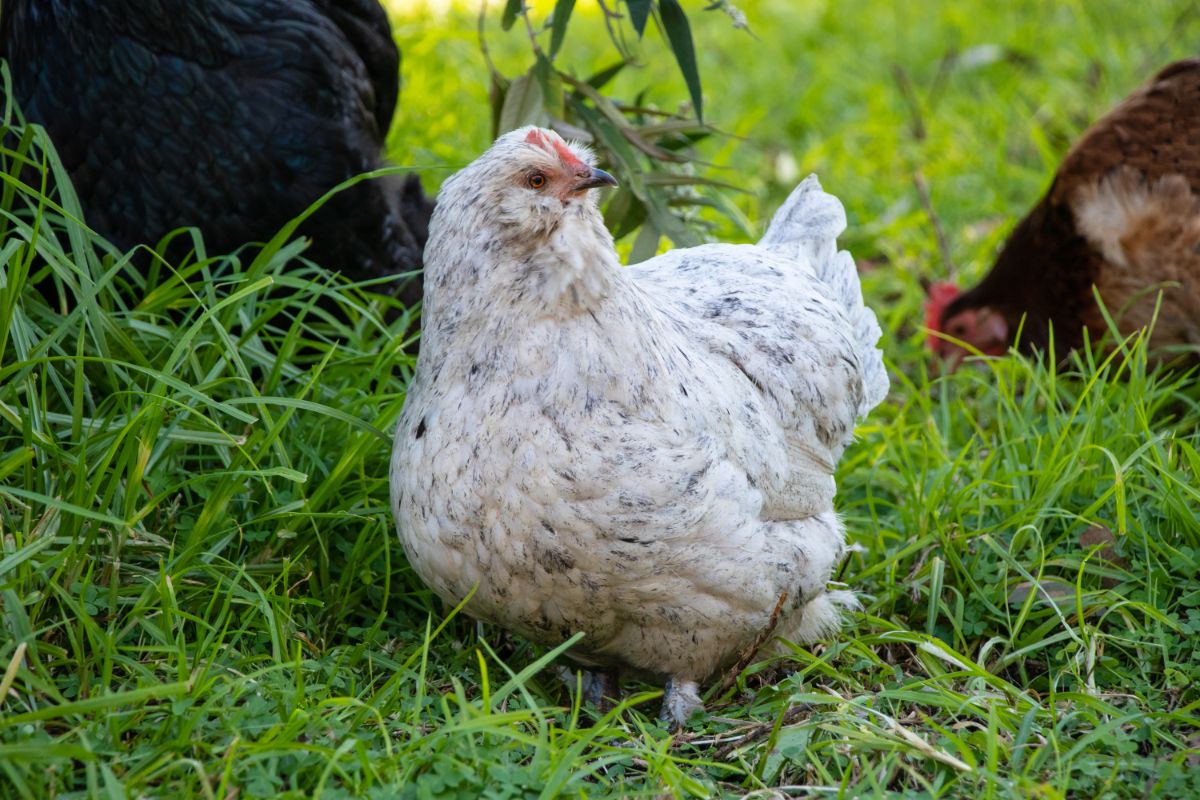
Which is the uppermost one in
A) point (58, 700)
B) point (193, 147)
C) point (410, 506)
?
point (193, 147)

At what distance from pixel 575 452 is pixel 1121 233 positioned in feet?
9.48

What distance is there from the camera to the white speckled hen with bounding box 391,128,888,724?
89.8 inches

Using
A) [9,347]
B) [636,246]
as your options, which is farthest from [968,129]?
[9,347]

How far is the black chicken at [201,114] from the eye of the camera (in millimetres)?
3301

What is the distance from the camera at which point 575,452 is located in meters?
2.27

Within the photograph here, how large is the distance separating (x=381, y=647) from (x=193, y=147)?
1.57 metres

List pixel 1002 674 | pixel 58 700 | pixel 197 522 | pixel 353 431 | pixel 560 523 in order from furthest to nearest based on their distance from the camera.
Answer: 1. pixel 353 431
2. pixel 1002 674
3. pixel 197 522
4. pixel 560 523
5. pixel 58 700

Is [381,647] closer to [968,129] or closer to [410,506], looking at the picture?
[410,506]

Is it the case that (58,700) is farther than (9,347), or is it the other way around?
(9,347)

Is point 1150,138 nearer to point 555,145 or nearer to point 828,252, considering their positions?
point 828,252

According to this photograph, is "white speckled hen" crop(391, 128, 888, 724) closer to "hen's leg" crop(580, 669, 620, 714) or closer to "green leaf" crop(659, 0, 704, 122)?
"hen's leg" crop(580, 669, 620, 714)

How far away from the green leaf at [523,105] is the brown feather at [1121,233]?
78.1 inches

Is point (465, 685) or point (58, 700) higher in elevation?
point (58, 700)

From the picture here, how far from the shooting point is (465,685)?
2699mm
